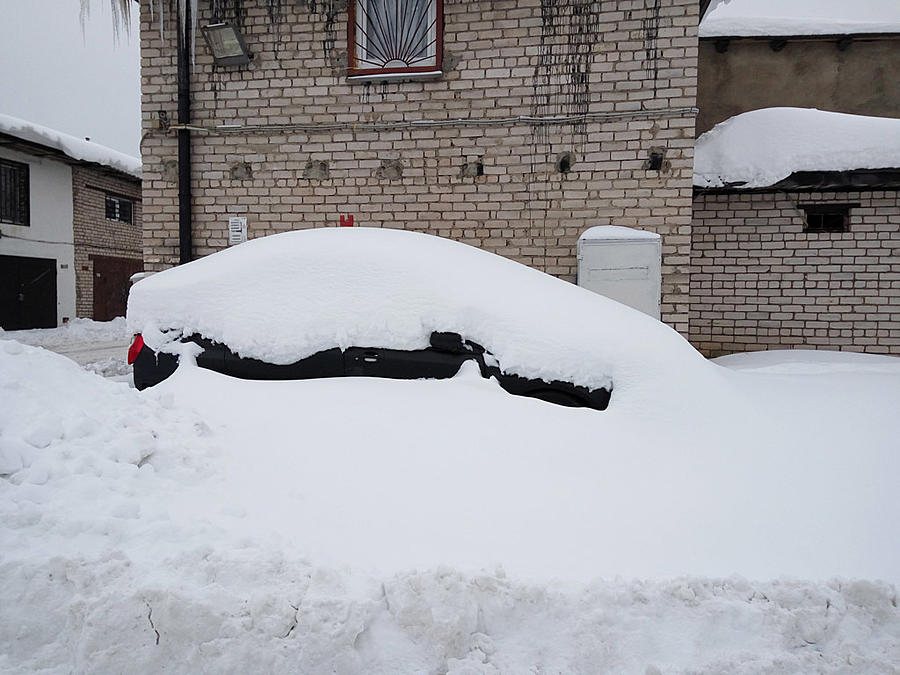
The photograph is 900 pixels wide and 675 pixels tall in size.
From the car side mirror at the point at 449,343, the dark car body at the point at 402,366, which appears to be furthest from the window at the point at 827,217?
the car side mirror at the point at 449,343

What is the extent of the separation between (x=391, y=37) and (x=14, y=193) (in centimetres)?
1163

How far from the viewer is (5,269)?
39.1 feet

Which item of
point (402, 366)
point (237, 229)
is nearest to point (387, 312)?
point (402, 366)

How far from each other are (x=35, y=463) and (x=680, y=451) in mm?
2471

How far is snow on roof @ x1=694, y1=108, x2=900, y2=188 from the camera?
5.42 metres

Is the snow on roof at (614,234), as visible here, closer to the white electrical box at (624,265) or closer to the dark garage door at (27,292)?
the white electrical box at (624,265)

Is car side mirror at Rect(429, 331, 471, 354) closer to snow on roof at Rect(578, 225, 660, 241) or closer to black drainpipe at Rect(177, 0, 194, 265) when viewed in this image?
snow on roof at Rect(578, 225, 660, 241)

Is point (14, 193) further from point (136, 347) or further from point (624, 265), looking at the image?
point (624, 265)

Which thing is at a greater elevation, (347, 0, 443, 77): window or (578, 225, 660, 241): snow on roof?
(347, 0, 443, 77): window

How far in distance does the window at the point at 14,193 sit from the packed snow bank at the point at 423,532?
516 inches

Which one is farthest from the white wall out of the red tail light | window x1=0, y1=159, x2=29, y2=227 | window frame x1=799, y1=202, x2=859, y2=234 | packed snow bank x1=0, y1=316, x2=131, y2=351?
window frame x1=799, y1=202, x2=859, y2=234

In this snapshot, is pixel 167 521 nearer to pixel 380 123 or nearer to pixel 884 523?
pixel 884 523

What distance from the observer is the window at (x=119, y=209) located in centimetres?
1480

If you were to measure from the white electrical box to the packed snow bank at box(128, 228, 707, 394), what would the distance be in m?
1.78
